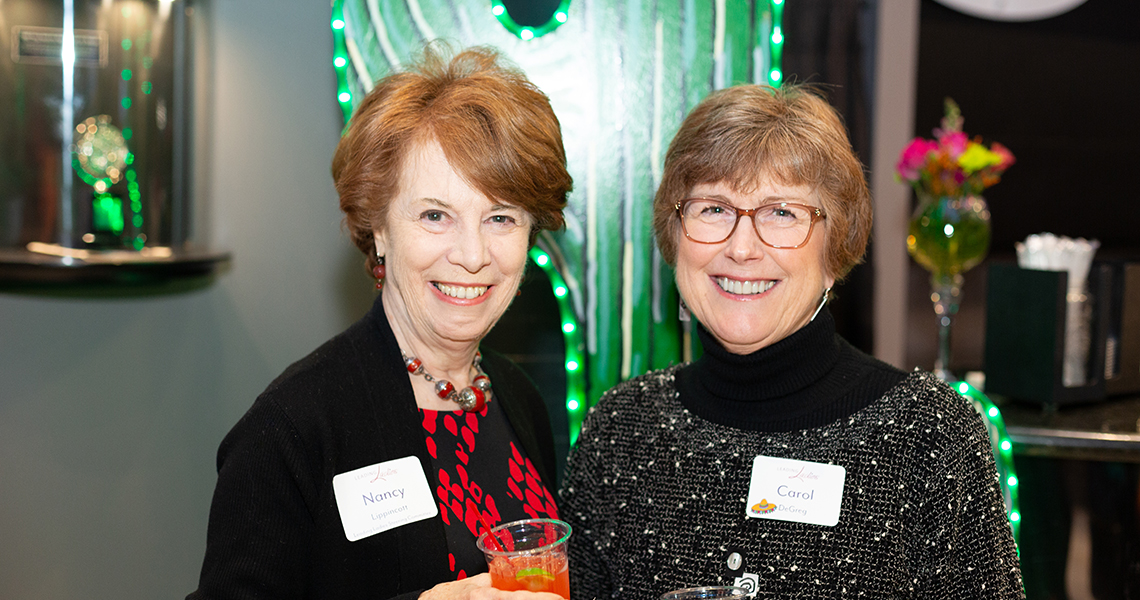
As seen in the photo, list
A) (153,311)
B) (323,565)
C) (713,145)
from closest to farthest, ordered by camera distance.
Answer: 1. (323,565)
2. (713,145)
3. (153,311)

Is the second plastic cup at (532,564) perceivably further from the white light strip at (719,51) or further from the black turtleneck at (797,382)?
the white light strip at (719,51)

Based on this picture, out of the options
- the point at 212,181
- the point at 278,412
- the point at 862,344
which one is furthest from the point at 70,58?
the point at 862,344

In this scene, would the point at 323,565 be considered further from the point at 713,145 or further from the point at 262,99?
the point at 262,99

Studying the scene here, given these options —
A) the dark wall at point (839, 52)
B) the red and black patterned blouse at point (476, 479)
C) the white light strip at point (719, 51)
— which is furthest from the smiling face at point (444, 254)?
the dark wall at point (839, 52)

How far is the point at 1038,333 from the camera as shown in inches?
107

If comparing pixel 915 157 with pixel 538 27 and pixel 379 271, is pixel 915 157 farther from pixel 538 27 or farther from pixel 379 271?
pixel 379 271

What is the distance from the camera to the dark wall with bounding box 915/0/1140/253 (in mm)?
4500

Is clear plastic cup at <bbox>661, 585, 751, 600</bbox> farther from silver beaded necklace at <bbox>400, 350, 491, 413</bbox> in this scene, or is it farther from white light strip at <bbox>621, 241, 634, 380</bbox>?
white light strip at <bbox>621, 241, 634, 380</bbox>

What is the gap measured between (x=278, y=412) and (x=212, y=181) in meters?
1.32

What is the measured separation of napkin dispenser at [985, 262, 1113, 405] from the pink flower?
1.27 ft

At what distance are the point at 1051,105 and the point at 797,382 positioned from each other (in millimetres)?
4048

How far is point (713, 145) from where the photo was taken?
5.24 ft

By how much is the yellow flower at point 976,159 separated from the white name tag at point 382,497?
82.7 inches

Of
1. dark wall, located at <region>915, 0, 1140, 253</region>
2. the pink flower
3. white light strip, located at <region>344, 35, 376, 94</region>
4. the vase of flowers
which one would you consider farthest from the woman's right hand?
dark wall, located at <region>915, 0, 1140, 253</region>
